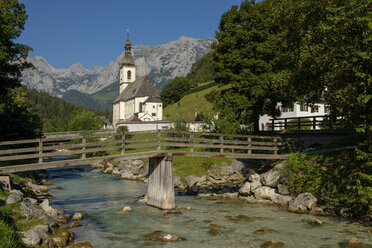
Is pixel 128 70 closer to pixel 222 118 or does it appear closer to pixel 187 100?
pixel 187 100

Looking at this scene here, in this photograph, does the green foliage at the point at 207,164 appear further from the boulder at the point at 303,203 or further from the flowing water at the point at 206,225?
the boulder at the point at 303,203

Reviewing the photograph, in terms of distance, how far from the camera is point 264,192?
2194 cm

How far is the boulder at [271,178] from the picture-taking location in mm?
21922

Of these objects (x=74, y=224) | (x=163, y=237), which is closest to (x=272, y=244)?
(x=163, y=237)

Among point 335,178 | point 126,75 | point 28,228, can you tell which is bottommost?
point 28,228

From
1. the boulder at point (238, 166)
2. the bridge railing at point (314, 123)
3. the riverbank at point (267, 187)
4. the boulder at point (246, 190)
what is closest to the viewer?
the riverbank at point (267, 187)

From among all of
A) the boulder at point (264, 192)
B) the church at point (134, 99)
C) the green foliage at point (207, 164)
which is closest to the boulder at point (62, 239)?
the boulder at point (264, 192)

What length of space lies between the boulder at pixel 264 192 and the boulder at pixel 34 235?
14.1 metres

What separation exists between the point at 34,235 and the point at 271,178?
15.5 metres

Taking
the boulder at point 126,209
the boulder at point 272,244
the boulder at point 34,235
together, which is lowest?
the boulder at point 126,209

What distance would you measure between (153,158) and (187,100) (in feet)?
320

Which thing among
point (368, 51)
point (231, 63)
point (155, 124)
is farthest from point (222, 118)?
point (155, 124)

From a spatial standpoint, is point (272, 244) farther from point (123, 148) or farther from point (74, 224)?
point (123, 148)

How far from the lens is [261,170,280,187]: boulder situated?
2192cm
